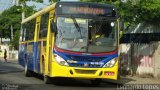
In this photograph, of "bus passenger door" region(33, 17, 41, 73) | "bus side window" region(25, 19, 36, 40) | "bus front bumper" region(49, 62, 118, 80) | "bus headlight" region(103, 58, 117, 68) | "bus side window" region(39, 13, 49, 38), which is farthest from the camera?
"bus side window" region(25, 19, 36, 40)

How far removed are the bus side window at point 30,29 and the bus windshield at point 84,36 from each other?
5457mm

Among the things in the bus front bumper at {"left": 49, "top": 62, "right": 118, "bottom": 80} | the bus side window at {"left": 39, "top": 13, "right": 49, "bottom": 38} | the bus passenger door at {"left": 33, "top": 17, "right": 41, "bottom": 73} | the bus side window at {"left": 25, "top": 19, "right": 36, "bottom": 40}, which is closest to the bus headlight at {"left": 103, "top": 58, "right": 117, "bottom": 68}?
the bus front bumper at {"left": 49, "top": 62, "right": 118, "bottom": 80}

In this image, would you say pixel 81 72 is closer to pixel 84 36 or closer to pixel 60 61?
pixel 60 61

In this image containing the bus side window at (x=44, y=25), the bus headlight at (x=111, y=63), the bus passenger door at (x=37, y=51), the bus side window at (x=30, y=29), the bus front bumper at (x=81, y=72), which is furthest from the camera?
the bus side window at (x=30, y=29)

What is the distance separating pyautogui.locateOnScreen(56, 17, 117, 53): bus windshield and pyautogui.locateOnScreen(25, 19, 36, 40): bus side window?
5.46 metres

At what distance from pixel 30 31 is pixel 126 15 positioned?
5.26 meters

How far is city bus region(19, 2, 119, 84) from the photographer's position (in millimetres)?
17172

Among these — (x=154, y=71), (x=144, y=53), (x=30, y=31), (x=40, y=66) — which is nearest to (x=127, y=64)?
(x=144, y=53)

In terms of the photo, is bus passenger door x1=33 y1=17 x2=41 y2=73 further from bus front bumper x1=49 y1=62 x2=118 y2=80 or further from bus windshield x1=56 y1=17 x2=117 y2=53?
bus windshield x1=56 y1=17 x2=117 y2=53

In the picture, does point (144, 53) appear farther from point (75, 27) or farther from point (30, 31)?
point (75, 27)

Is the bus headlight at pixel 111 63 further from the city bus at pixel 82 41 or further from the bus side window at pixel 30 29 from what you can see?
the bus side window at pixel 30 29

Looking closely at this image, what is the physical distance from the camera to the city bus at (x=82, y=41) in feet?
56.3

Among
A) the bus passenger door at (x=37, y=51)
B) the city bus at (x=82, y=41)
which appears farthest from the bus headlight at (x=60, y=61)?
the bus passenger door at (x=37, y=51)

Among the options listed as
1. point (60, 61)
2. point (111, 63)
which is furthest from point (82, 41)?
point (111, 63)
